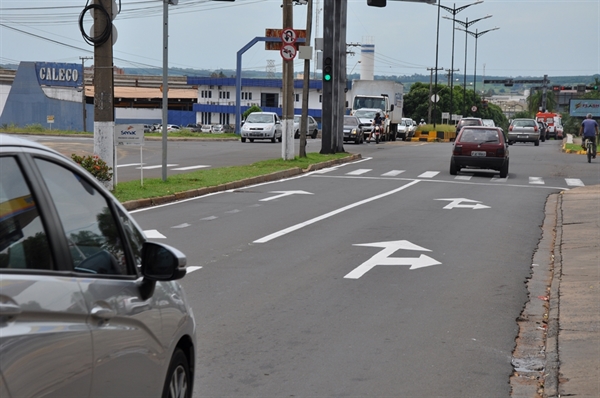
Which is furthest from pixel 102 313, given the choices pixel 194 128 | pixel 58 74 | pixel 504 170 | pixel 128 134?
pixel 194 128

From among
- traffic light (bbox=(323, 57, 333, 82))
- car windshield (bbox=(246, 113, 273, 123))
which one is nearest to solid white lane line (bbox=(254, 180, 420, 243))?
traffic light (bbox=(323, 57, 333, 82))

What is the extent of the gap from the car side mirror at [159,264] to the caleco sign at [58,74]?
8069 centimetres

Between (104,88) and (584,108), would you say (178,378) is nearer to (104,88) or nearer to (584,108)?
(104,88)

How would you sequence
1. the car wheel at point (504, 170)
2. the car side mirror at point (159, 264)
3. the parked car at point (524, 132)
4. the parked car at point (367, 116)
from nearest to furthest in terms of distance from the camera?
the car side mirror at point (159, 264), the car wheel at point (504, 170), the parked car at point (367, 116), the parked car at point (524, 132)

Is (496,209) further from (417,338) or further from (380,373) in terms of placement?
(380,373)

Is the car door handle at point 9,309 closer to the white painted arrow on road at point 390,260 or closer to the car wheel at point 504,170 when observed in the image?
the white painted arrow on road at point 390,260

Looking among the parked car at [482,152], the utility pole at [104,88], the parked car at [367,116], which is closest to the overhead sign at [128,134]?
the utility pole at [104,88]

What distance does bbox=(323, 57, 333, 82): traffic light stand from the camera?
117 feet

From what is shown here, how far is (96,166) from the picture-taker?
56.4ft

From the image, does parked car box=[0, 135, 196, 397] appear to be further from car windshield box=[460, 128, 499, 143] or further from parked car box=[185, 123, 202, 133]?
parked car box=[185, 123, 202, 133]

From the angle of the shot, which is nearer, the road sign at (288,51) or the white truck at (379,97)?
the road sign at (288,51)

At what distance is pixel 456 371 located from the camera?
6855 mm

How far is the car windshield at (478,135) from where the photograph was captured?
29062 mm

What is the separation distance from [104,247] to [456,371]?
3730 mm
